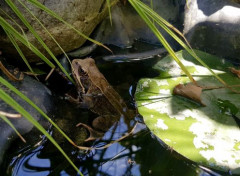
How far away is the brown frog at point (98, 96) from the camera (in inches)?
73.8

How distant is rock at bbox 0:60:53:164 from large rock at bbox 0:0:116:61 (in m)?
0.32

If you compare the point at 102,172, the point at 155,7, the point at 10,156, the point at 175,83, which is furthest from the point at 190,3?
the point at 10,156

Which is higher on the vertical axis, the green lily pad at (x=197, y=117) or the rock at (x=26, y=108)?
the rock at (x=26, y=108)

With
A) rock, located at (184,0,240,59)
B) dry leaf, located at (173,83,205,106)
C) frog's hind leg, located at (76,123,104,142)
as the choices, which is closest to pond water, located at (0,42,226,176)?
frog's hind leg, located at (76,123,104,142)

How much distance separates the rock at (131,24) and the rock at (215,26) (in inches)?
7.5

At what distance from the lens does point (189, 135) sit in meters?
1.71

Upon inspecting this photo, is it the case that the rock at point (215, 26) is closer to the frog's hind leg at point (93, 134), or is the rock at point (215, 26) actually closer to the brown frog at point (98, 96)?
the brown frog at point (98, 96)

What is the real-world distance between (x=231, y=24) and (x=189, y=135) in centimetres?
124

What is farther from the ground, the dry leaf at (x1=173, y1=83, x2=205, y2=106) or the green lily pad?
the dry leaf at (x1=173, y1=83, x2=205, y2=106)

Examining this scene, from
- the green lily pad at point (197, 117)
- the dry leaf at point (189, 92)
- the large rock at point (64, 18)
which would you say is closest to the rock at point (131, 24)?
the large rock at point (64, 18)

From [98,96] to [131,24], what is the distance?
1.05 meters

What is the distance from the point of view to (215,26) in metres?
2.51

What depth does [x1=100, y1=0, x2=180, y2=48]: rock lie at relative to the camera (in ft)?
9.04

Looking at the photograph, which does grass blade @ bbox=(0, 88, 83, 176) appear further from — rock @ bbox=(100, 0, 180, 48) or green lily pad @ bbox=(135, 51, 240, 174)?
rock @ bbox=(100, 0, 180, 48)
